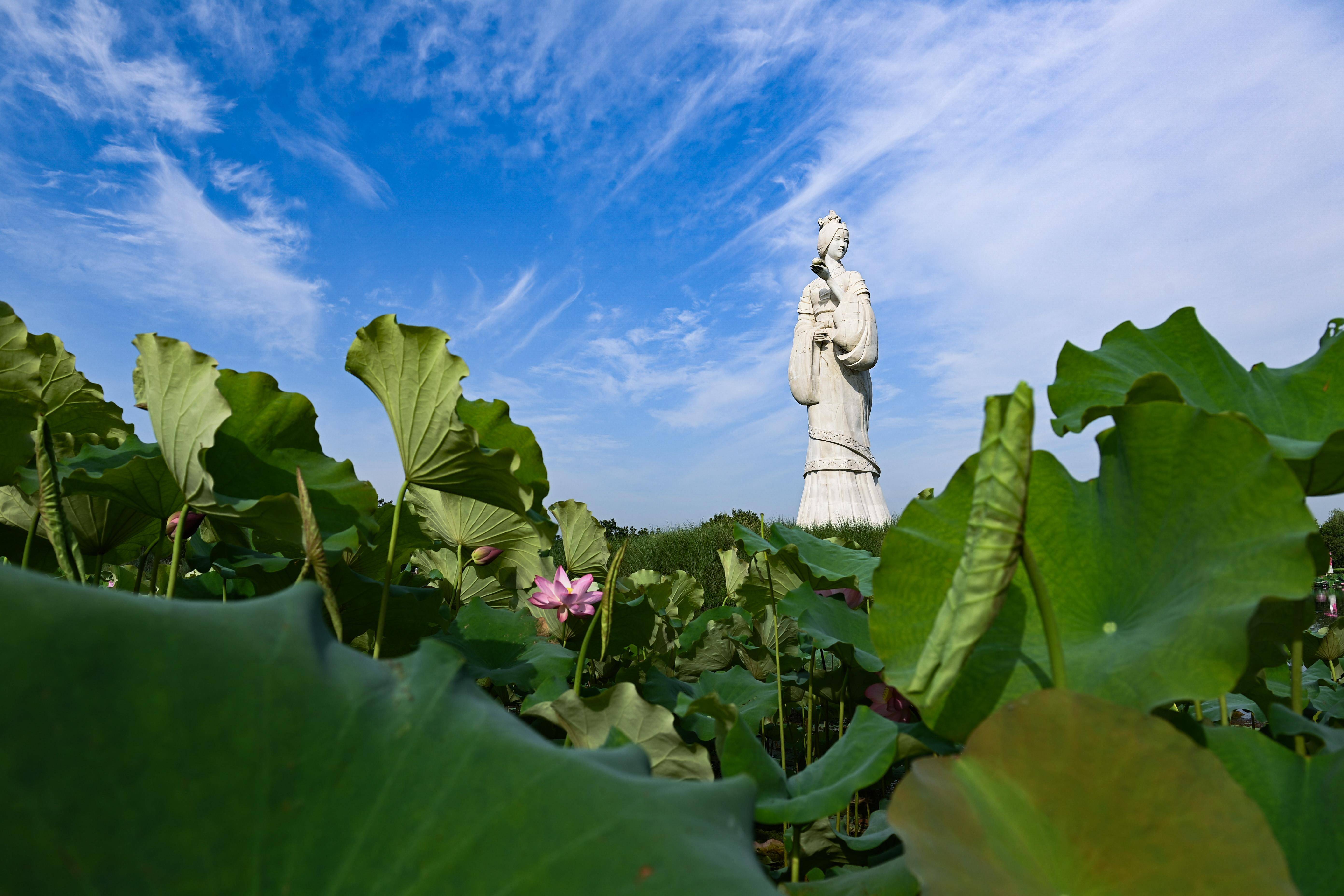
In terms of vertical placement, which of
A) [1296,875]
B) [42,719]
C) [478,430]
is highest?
[478,430]

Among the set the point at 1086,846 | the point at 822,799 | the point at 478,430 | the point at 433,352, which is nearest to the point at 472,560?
the point at 478,430

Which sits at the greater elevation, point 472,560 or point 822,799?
point 472,560

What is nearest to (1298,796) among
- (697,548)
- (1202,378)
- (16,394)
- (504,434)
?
(1202,378)

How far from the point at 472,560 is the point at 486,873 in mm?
1657

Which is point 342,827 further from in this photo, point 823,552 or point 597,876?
point 823,552

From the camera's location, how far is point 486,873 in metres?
0.40

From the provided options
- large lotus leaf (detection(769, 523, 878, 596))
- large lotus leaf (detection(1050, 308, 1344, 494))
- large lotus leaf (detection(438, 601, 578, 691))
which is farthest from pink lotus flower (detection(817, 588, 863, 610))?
large lotus leaf (detection(1050, 308, 1344, 494))

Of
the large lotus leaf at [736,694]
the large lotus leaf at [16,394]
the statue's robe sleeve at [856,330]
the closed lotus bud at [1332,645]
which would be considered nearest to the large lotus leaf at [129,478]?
the large lotus leaf at [16,394]

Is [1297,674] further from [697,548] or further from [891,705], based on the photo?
[697,548]

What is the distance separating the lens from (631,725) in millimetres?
940

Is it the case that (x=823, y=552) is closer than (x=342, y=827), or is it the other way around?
(x=342, y=827)

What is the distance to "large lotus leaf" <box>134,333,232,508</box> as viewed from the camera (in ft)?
3.13

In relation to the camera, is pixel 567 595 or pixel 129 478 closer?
pixel 129 478

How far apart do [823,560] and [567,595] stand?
542 mm
